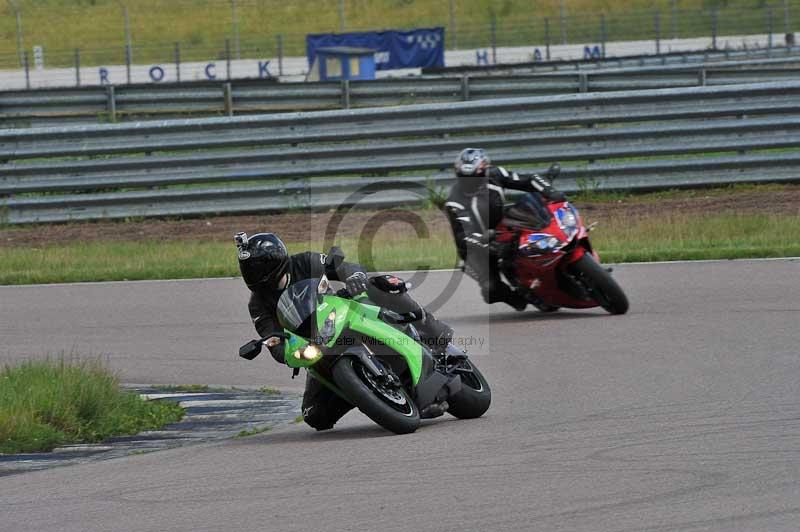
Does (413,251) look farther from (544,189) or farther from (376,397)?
(376,397)

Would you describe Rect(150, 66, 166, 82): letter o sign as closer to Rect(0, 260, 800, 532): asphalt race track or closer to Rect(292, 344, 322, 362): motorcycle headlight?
Rect(0, 260, 800, 532): asphalt race track

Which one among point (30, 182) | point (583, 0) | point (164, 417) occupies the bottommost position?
point (164, 417)

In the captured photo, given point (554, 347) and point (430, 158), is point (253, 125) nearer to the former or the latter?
point (430, 158)

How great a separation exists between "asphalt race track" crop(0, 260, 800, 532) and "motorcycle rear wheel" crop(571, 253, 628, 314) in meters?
0.14

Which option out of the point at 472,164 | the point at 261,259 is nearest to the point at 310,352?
the point at 261,259

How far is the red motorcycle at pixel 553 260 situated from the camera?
433 inches

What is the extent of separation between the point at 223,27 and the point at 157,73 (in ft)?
11.4

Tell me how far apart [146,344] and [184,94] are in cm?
1366

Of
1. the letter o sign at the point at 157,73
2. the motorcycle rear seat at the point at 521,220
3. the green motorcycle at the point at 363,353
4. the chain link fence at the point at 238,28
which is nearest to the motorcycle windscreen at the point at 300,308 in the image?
the green motorcycle at the point at 363,353

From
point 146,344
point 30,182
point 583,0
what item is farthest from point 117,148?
point 583,0

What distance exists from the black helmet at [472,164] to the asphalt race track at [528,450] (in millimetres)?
1308

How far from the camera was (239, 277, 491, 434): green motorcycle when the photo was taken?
6.94 metres

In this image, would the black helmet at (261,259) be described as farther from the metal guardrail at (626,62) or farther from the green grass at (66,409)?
the metal guardrail at (626,62)

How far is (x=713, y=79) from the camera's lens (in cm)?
2284
